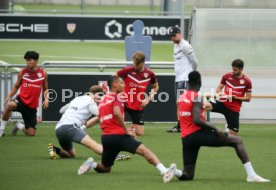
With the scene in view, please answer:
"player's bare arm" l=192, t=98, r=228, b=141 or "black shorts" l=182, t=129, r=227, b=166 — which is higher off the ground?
"player's bare arm" l=192, t=98, r=228, b=141

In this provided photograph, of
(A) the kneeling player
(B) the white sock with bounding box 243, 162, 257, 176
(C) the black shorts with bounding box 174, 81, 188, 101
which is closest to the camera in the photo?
(B) the white sock with bounding box 243, 162, 257, 176

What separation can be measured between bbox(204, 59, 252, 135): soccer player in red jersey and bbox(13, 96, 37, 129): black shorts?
12.5ft

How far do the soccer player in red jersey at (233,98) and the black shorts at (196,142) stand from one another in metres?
5.30

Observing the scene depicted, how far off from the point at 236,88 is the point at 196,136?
5.95m

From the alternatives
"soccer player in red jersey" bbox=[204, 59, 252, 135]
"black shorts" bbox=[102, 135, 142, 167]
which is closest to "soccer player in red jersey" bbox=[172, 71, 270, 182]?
"black shorts" bbox=[102, 135, 142, 167]

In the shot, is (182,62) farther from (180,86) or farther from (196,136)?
(196,136)

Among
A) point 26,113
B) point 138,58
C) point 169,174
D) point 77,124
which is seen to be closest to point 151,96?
point 138,58

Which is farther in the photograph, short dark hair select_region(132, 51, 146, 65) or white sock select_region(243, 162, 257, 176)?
short dark hair select_region(132, 51, 146, 65)

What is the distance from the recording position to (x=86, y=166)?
1576 cm

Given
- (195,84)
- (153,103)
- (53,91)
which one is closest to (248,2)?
(153,103)

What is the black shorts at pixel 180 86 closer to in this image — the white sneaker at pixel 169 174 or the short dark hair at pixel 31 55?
the short dark hair at pixel 31 55

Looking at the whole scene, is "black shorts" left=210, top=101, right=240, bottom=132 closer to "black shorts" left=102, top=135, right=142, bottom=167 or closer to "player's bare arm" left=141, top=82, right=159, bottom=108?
"player's bare arm" left=141, top=82, right=159, bottom=108

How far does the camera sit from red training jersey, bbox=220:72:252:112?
2080 cm

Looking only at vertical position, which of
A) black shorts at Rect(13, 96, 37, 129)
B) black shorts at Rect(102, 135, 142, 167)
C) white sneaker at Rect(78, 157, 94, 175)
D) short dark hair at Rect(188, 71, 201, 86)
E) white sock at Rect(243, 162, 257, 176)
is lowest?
black shorts at Rect(13, 96, 37, 129)
